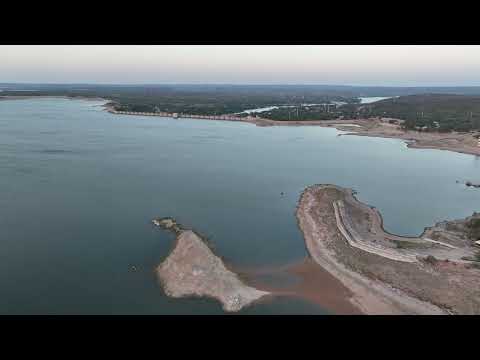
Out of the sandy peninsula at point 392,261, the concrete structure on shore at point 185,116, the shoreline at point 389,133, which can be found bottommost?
the sandy peninsula at point 392,261

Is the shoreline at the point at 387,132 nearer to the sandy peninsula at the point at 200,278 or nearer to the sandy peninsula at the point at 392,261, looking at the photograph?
the sandy peninsula at the point at 392,261

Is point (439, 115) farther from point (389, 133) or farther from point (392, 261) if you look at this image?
point (392, 261)

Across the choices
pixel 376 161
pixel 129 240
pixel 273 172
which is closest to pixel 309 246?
pixel 129 240

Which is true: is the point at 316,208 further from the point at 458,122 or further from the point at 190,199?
the point at 458,122

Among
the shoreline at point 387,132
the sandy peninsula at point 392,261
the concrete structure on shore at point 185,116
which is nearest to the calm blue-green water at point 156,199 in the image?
the sandy peninsula at point 392,261

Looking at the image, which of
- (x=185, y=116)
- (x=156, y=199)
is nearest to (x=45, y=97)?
(x=185, y=116)
